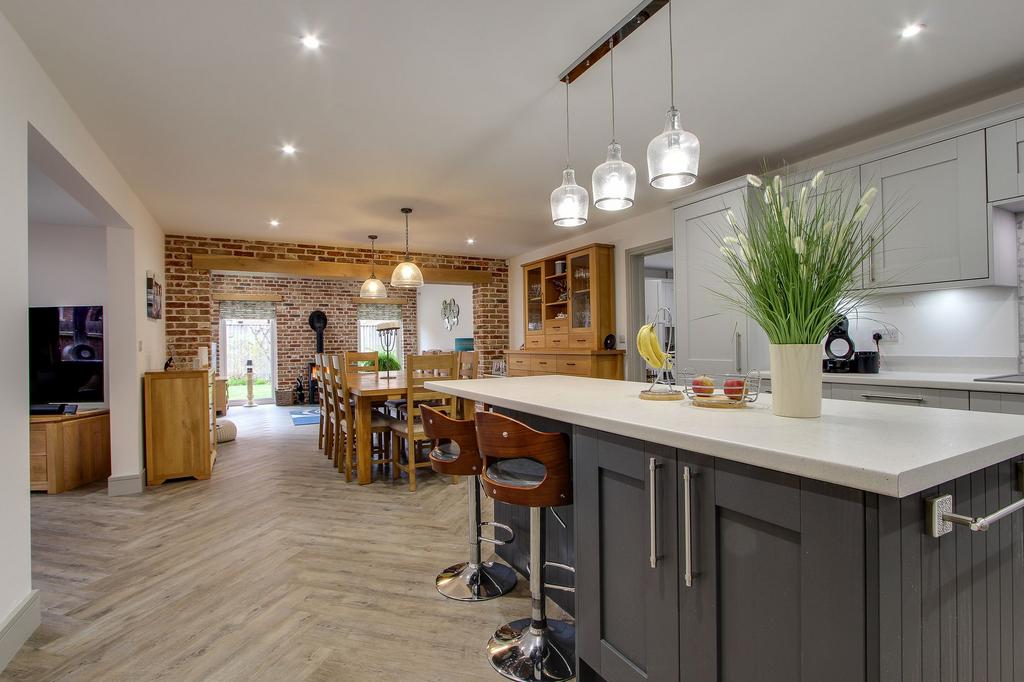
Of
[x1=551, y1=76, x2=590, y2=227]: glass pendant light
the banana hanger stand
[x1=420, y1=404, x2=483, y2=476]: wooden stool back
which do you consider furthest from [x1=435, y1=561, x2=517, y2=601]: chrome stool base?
[x1=551, y1=76, x2=590, y2=227]: glass pendant light

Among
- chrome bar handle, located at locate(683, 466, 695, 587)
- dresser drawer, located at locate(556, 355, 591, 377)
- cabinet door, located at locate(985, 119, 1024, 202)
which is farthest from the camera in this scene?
dresser drawer, located at locate(556, 355, 591, 377)

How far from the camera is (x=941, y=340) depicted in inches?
115

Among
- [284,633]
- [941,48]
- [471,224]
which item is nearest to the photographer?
[284,633]

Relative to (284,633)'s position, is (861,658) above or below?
above

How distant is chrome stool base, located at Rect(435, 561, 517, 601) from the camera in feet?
7.32

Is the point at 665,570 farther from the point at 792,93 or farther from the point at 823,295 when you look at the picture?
the point at 792,93

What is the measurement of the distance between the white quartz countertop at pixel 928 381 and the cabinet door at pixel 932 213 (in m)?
0.52

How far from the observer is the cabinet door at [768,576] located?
0.86m

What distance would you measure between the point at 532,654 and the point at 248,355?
9811 millimetres

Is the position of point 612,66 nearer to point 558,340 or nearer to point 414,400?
point 414,400

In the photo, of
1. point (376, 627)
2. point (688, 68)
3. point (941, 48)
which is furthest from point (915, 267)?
point (376, 627)

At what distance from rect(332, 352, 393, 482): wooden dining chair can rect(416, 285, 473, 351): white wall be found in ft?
15.4

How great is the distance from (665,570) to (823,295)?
82 cm

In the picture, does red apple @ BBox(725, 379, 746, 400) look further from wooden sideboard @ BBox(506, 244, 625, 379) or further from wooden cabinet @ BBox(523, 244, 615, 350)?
wooden cabinet @ BBox(523, 244, 615, 350)
